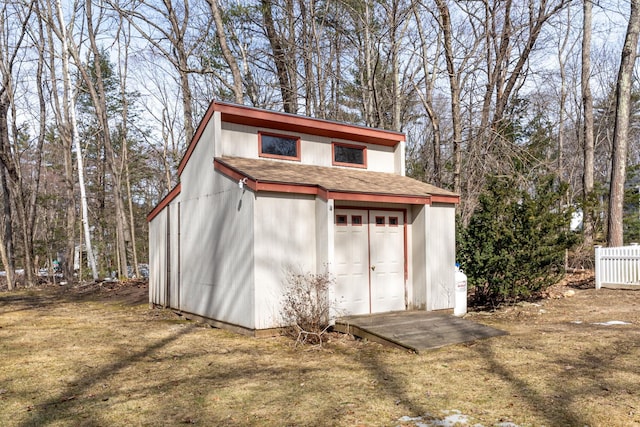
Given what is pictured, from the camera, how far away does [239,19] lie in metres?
19.2

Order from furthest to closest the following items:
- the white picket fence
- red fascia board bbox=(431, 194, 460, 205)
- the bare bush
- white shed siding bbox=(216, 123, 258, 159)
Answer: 1. the white picket fence
2. red fascia board bbox=(431, 194, 460, 205)
3. white shed siding bbox=(216, 123, 258, 159)
4. the bare bush

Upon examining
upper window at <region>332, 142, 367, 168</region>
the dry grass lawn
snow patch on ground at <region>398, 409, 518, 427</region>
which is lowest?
the dry grass lawn

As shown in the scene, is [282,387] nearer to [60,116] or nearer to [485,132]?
[485,132]

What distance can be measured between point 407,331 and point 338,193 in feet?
9.03

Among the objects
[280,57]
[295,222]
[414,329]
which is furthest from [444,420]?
[280,57]

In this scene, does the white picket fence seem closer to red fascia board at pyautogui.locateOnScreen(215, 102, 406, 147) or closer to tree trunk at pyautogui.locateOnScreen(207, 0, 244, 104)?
red fascia board at pyautogui.locateOnScreen(215, 102, 406, 147)

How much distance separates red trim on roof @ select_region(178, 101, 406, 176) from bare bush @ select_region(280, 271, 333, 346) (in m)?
3.35

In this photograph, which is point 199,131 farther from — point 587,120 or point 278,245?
point 587,120

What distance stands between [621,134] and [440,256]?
32.3ft

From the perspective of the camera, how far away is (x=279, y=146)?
1017 centimetres

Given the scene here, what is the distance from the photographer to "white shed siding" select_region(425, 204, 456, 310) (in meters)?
9.91

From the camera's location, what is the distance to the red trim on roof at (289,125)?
30.7 feet

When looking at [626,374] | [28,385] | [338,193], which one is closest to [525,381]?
[626,374]

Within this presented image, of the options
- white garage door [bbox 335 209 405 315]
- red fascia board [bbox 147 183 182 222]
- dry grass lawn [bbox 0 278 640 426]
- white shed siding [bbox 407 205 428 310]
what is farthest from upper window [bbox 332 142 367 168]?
dry grass lawn [bbox 0 278 640 426]
